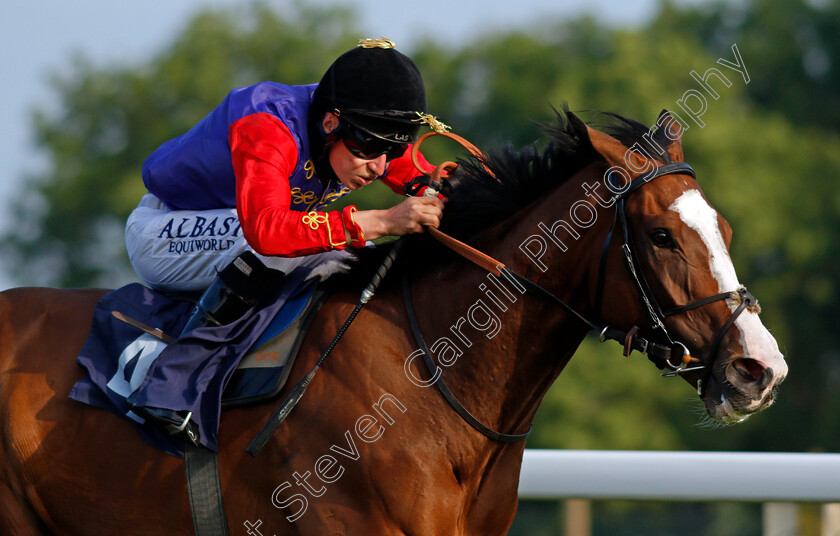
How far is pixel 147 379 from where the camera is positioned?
3.03m

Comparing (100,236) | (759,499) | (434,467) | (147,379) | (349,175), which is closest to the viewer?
(434,467)

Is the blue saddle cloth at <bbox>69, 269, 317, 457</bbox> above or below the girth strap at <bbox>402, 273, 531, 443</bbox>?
below

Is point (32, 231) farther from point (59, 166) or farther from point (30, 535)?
point (30, 535)

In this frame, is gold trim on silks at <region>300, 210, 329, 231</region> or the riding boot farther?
the riding boot

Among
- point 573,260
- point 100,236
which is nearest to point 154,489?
point 573,260

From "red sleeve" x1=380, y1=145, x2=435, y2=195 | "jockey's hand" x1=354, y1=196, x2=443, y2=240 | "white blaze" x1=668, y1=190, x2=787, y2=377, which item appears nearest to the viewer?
"white blaze" x1=668, y1=190, x2=787, y2=377

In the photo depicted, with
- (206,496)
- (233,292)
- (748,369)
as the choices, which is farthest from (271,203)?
(748,369)

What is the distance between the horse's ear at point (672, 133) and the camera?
3.01 m

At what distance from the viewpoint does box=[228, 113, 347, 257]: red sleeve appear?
2916 mm

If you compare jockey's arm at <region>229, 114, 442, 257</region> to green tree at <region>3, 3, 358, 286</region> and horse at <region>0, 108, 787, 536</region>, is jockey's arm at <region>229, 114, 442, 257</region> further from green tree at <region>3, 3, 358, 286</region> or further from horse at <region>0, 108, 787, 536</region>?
green tree at <region>3, 3, 358, 286</region>

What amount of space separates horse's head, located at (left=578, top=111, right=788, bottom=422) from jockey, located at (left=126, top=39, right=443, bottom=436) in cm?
68

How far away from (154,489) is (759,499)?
2.59 m

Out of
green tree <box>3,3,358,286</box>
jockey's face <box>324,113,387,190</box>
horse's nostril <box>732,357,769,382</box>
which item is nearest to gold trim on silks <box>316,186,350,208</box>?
jockey's face <box>324,113,387,190</box>

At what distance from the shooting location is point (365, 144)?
128 inches
